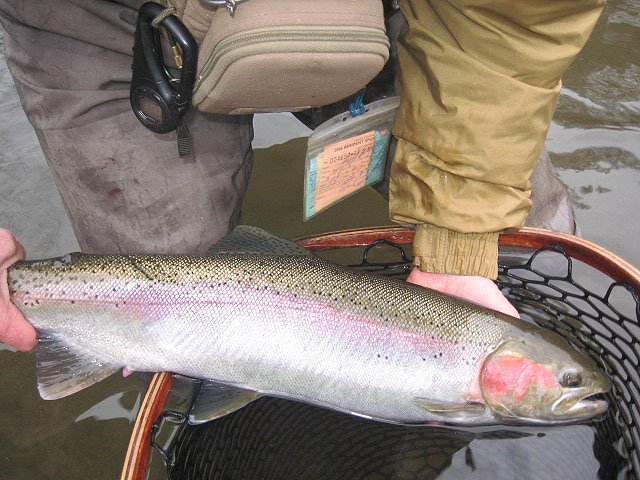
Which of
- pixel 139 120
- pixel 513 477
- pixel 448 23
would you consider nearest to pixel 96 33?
pixel 139 120

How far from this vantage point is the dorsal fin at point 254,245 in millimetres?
1702

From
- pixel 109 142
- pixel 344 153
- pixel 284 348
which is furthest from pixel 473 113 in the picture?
pixel 109 142

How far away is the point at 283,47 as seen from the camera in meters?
1.39

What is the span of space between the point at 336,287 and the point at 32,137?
7.18ft

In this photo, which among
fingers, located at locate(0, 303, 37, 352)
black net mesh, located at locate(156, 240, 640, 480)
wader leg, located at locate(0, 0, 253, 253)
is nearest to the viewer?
fingers, located at locate(0, 303, 37, 352)

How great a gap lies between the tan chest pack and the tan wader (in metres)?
0.25

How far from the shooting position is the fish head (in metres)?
1.54

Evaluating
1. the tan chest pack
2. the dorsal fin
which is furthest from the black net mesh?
the tan chest pack

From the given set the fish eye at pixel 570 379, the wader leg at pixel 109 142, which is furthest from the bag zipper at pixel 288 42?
the fish eye at pixel 570 379

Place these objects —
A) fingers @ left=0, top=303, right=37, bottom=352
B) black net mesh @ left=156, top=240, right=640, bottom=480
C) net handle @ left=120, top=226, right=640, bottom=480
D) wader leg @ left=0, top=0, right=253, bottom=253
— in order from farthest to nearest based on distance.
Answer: wader leg @ left=0, top=0, right=253, bottom=253 < black net mesh @ left=156, top=240, right=640, bottom=480 < fingers @ left=0, top=303, right=37, bottom=352 < net handle @ left=120, top=226, right=640, bottom=480

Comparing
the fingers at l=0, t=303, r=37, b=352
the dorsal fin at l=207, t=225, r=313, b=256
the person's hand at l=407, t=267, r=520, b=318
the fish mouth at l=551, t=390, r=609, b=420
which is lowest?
the fish mouth at l=551, t=390, r=609, b=420

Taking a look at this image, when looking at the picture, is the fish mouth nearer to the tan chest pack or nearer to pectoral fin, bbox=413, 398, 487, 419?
pectoral fin, bbox=413, 398, 487, 419

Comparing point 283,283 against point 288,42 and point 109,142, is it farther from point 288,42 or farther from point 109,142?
point 109,142

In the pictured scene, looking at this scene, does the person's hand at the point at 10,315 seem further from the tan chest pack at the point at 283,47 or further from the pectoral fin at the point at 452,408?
the pectoral fin at the point at 452,408
